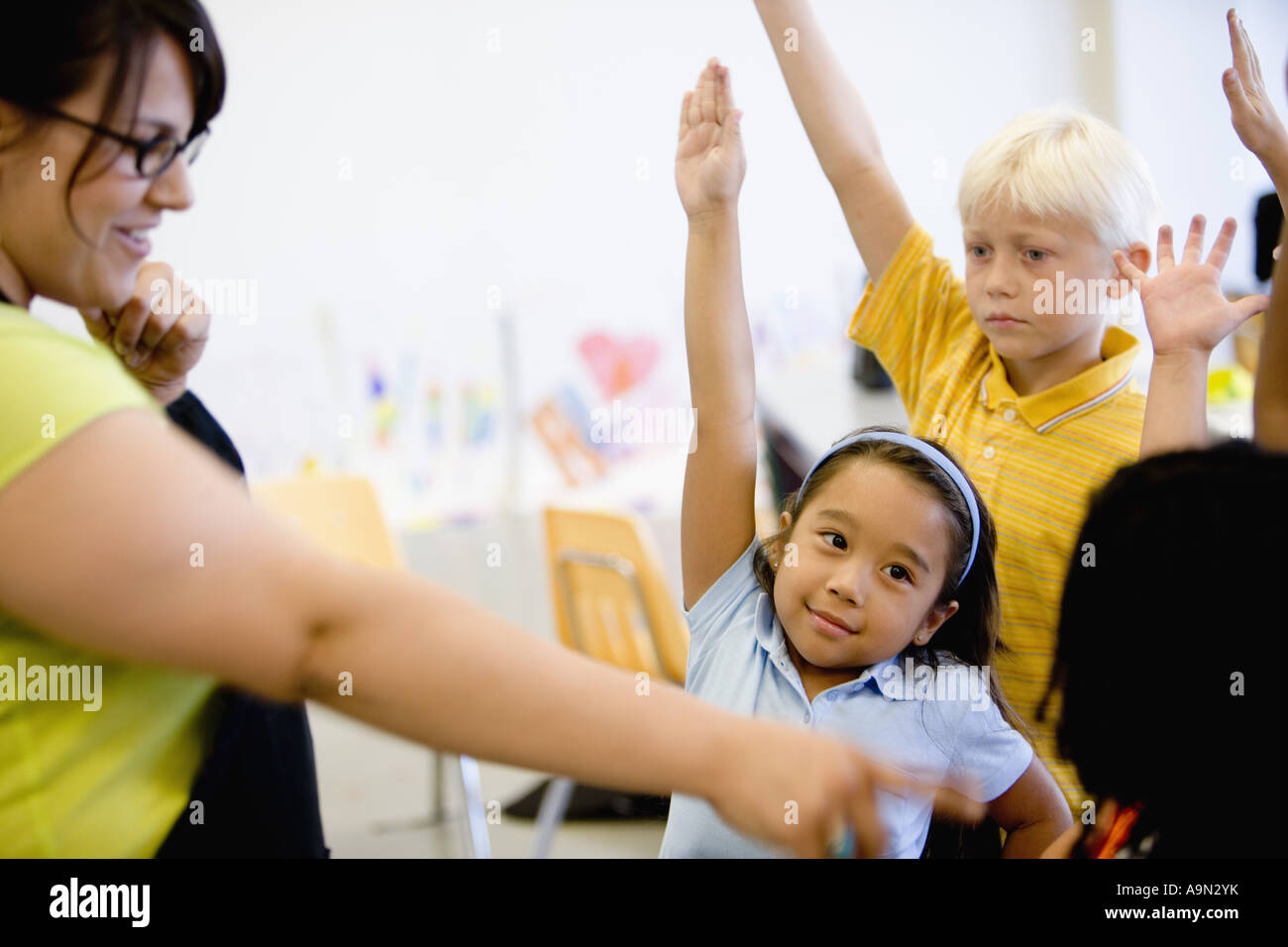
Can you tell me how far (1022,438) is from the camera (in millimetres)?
1170

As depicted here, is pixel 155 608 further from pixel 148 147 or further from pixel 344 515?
pixel 344 515

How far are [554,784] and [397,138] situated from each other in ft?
5.89

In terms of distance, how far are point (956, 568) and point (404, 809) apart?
2463 millimetres

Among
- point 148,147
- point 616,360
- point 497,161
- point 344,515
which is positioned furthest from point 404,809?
point 148,147

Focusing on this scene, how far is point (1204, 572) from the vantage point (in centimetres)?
71

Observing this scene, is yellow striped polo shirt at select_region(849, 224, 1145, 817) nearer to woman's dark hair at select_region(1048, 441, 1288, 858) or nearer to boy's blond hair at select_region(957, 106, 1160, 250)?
boy's blond hair at select_region(957, 106, 1160, 250)

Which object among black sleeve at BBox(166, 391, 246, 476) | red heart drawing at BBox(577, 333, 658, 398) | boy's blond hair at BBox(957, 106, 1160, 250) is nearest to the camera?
black sleeve at BBox(166, 391, 246, 476)

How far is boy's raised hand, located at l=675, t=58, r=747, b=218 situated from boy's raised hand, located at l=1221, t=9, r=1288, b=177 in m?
0.43

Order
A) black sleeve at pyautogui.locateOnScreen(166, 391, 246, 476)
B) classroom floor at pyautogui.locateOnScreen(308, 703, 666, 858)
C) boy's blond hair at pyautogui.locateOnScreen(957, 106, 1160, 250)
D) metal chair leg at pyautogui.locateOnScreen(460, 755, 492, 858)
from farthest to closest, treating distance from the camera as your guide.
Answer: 1. classroom floor at pyautogui.locateOnScreen(308, 703, 666, 858)
2. metal chair leg at pyautogui.locateOnScreen(460, 755, 492, 858)
3. boy's blond hair at pyautogui.locateOnScreen(957, 106, 1160, 250)
4. black sleeve at pyautogui.locateOnScreen(166, 391, 246, 476)

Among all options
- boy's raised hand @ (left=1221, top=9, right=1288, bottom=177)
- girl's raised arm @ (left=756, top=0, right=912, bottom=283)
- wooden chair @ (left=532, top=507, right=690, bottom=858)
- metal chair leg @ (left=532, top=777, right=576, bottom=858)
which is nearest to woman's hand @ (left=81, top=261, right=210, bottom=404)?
girl's raised arm @ (left=756, top=0, right=912, bottom=283)

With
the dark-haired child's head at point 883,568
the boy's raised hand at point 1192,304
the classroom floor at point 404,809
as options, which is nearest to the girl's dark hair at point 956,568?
the dark-haired child's head at point 883,568

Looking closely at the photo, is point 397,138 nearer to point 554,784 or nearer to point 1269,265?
point 554,784

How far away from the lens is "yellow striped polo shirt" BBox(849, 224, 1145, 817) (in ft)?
3.65

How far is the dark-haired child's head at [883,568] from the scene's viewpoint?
40.2 inches
